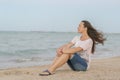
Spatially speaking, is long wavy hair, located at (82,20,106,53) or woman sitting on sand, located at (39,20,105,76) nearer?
woman sitting on sand, located at (39,20,105,76)

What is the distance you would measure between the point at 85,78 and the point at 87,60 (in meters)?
0.59

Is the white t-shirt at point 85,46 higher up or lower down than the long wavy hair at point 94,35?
lower down

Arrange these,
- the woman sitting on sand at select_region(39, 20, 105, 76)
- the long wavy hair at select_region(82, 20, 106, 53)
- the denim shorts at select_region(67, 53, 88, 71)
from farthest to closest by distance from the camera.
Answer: the long wavy hair at select_region(82, 20, 106, 53) < the denim shorts at select_region(67, 53, 88, 71) < the woman sitting on sand at select_region(39, 20, 105, 76)

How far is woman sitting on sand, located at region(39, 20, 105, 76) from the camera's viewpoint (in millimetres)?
7840

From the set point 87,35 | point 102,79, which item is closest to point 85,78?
point 102,79

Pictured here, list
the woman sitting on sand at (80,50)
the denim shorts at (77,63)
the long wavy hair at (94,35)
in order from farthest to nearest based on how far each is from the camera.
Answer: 1. the long wavy hair at (94,35)
2. the denim shorts at (77,63)
3. the woman sitting on sand at (80,50)

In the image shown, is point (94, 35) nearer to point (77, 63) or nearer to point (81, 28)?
point (81, 28)

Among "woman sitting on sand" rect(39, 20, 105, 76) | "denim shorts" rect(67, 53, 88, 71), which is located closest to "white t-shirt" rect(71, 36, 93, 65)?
"woman sitting on sand" rect(39, 20, 105, 76)

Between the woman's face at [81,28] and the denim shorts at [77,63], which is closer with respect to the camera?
the denim shorts at [77,63]

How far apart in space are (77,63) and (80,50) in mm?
334

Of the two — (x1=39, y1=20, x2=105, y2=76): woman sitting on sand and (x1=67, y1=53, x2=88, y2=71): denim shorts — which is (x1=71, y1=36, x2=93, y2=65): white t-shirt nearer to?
(x1=39, y1=20, x2=105, y2=76): woman sitting on sand

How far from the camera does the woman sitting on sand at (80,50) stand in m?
7.84

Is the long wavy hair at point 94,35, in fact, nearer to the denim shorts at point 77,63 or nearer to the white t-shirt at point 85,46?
the white t-shirt at point 85,46

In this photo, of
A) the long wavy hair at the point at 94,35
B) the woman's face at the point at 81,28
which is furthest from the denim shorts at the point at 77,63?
the woman's face at the point at 81,28
